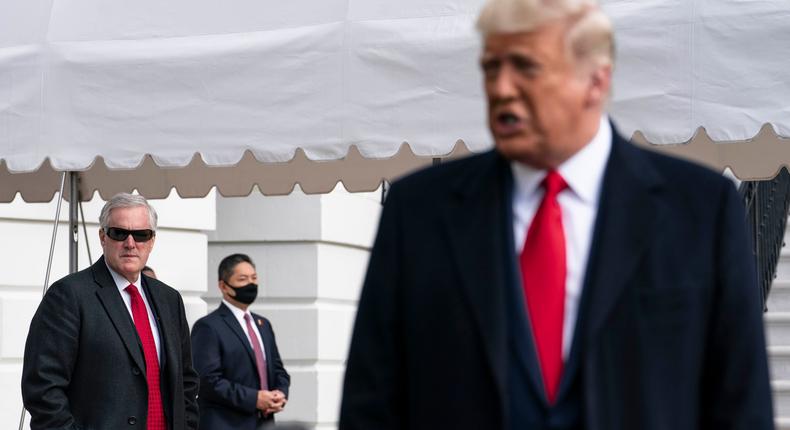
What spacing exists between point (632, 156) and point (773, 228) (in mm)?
7761

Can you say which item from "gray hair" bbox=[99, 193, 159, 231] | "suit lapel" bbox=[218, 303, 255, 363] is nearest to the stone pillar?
"suit lapel" bbox=[218, 303, 255, 363]

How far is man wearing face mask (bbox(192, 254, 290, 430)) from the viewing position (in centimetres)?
864

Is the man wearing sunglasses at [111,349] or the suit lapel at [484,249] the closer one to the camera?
the suit lapel at [484,249]

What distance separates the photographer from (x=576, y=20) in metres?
2.56

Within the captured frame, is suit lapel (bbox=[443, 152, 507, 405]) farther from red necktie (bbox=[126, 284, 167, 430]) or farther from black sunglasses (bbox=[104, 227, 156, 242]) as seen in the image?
black sunglasses (bbox=[104, 227, 156, 242])

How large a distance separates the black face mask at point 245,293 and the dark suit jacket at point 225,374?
0.19 meters

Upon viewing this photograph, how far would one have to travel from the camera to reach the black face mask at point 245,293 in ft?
29.9

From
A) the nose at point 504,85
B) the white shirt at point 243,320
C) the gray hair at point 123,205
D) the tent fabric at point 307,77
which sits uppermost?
the tent fabric at point 307,77

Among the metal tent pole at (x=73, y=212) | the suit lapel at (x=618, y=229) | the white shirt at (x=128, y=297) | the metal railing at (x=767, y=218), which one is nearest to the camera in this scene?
the suit lapel at (x=618, y=229)

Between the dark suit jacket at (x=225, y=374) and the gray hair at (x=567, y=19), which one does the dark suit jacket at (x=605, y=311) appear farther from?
the dark suit jacket at (x=225, y=374)

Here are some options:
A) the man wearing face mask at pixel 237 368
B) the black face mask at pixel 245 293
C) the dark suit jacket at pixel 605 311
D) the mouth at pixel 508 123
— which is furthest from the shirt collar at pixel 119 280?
the mouth at pixel 508 123

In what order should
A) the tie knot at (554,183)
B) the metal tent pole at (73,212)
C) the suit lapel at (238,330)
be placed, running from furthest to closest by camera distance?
the suit lapel at (238,330)
the metal tent pole at (73,212)
the tie knot at (554,183)

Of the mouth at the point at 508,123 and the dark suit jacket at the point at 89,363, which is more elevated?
the mouth at the point at 508,123

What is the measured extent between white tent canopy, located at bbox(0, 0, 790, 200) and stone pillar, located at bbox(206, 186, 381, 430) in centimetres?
649
